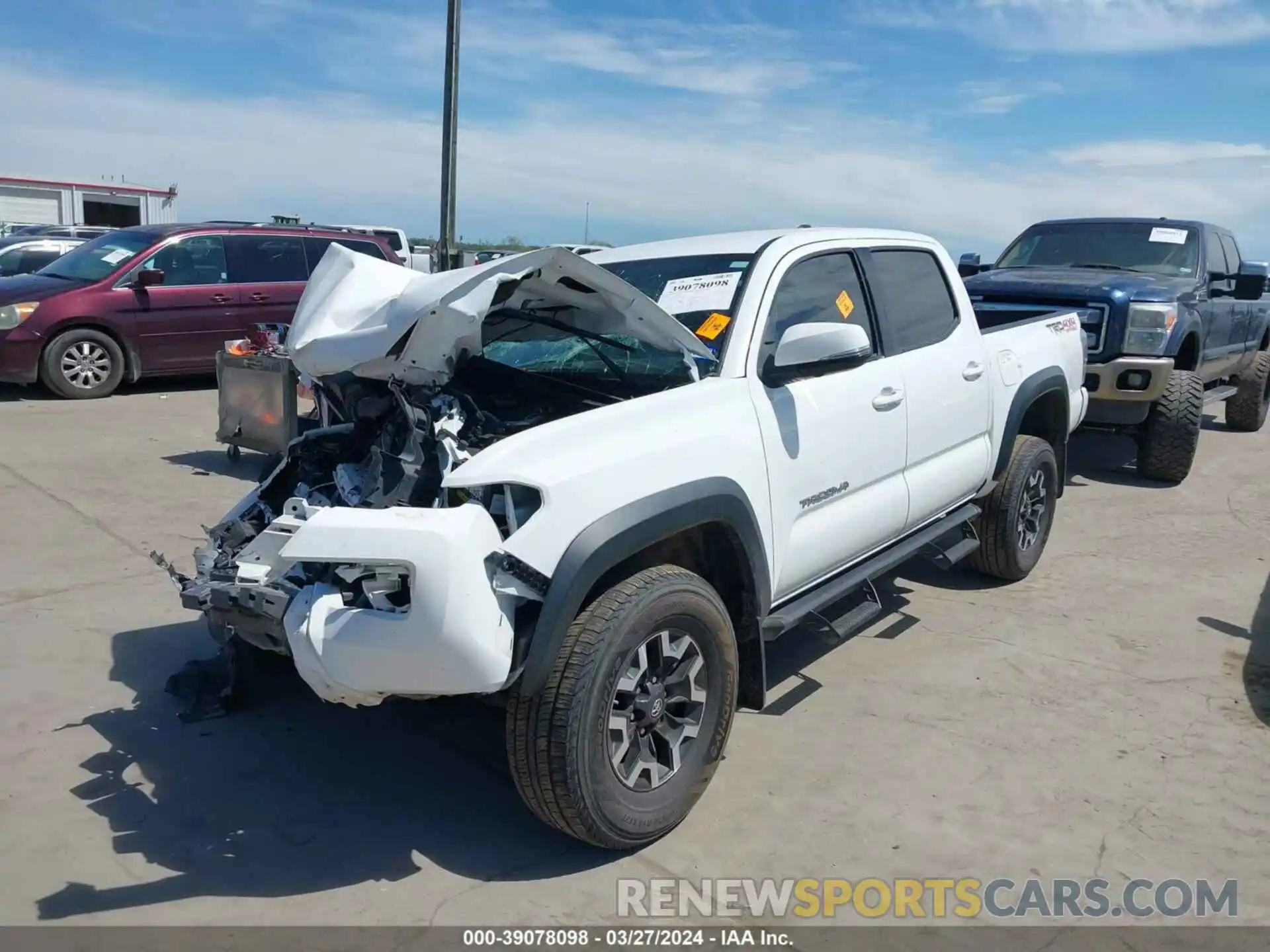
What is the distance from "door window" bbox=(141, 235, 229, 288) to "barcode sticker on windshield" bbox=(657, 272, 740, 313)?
876 centimetres

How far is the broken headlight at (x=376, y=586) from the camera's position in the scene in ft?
9.09

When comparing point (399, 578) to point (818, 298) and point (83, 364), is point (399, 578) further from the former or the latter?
point (83, 364)

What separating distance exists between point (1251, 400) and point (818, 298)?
916 centimetres

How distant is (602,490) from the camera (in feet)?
9.94

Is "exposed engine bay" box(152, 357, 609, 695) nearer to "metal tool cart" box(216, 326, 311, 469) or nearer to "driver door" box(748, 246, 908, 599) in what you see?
"driver door" box(748, 246, 908, 599)

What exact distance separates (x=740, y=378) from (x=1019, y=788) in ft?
5.68

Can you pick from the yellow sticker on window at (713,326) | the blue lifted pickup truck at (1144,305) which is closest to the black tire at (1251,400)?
the blue lifted pickup truck at (1144,305)

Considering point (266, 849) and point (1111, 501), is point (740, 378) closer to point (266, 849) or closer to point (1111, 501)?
point (266, 849)

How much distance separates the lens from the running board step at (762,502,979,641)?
3.73 m

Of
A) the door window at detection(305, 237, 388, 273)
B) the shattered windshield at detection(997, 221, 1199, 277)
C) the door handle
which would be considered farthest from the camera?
the door window at detection(305, 237, 388, 273)

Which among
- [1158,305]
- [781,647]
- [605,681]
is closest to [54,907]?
[605,681]

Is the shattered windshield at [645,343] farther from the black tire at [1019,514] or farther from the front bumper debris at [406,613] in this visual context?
the black tire at [1019,514]

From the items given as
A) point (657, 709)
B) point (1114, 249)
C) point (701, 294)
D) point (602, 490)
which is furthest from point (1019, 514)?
point (1114, 249)
